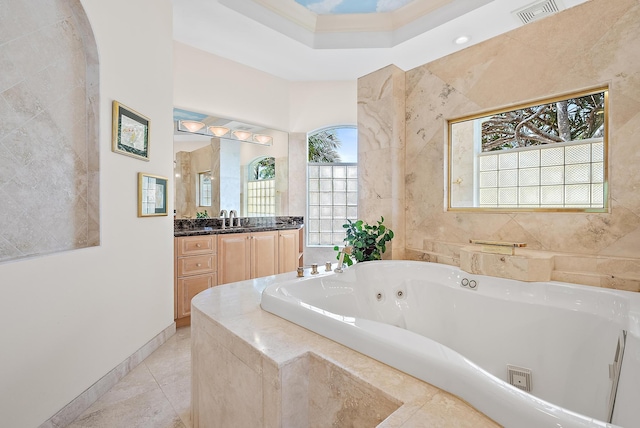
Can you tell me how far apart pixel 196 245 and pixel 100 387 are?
126cm

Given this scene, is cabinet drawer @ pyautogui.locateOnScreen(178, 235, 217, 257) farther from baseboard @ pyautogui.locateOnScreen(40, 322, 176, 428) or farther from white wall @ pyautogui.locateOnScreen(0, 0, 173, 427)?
baseboard @ pyautogui.locateOnScreen(40, 322, 176, 428)

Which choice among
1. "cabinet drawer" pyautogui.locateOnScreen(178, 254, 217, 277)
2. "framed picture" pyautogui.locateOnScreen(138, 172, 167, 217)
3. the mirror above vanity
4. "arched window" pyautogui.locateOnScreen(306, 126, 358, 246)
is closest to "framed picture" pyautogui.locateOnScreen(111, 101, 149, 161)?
"framed picture" pyautogui.locateOnScreen(138, 172, 167, 217)

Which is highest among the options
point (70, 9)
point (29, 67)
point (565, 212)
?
point (70, 9)

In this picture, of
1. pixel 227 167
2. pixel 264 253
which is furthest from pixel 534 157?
pixel 227 167

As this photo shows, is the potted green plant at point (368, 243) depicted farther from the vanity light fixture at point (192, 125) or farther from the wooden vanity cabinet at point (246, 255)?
the vanity light fixture at point (192, 125)

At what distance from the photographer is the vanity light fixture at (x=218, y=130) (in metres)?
3.36

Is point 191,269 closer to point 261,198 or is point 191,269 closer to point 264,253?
point 264,253

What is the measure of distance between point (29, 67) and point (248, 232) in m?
2.01

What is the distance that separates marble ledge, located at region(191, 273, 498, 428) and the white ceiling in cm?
263

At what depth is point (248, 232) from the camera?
3.09m

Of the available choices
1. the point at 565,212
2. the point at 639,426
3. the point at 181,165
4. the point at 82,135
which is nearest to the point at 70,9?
the point at 82,135

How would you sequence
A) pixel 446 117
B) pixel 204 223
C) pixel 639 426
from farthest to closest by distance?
1. pixel 204 223
2. pixel 446 117
3. pixel 639 426

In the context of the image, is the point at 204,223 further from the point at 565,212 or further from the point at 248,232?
the point at 565,212

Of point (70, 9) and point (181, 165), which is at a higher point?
point (70, 9)
